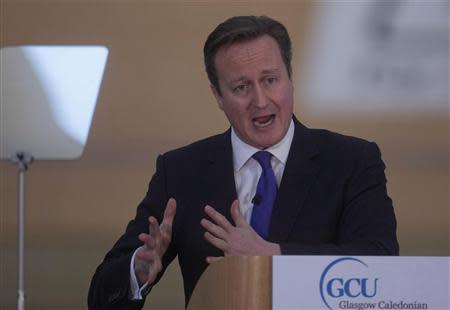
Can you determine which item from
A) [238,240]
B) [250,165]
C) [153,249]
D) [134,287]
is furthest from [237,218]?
[250,165]

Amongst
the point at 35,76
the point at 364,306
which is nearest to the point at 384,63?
the point at 35,76

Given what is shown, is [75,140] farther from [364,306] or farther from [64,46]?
[364,306]

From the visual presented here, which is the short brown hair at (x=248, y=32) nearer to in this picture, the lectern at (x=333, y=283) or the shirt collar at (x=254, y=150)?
the shirt collar at (x=254, y=150)

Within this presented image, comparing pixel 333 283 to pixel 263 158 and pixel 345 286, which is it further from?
pixel 263 158

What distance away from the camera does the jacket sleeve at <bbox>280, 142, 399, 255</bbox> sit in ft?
8.98

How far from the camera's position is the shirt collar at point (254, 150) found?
3029 millimetres

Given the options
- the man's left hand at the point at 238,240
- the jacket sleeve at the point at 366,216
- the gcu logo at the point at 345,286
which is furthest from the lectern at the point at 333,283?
the jacket sleeve at the point at 366,216

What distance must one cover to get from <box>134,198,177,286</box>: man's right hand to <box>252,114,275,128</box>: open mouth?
1.46 feet

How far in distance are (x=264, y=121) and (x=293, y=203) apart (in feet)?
0.85

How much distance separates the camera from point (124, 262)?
276 centimetres

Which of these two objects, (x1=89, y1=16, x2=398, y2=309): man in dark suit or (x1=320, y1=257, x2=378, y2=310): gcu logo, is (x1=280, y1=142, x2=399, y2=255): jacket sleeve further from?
(x1=320, y1=257, x2=378, y2=310): gcu logo

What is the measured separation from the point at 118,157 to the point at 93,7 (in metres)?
0.58

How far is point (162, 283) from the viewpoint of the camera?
4.20 metres

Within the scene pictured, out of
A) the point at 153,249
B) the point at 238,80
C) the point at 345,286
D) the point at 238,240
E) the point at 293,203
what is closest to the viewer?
the point at 345,286
